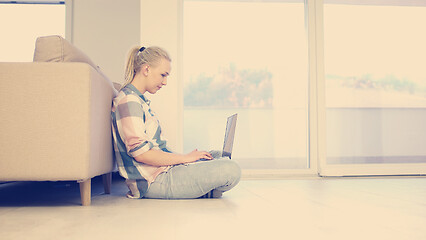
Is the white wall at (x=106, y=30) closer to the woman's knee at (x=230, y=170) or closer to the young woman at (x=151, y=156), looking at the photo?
the young woman at (x=151, y=156)

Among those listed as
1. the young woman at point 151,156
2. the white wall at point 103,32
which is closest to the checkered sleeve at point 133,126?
the young woman at point 151,156

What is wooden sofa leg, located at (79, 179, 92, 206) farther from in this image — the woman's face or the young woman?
the woman's face

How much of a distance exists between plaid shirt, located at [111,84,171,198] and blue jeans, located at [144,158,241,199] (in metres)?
0.04

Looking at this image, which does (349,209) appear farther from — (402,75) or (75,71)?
(402,75)

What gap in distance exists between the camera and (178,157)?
1536 millimetres

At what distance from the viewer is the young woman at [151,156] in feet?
4.94

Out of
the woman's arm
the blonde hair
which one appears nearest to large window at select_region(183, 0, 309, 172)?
the blonde hair

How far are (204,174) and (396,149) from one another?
210 centimetres

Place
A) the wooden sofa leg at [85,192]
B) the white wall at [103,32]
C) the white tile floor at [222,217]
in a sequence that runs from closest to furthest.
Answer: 1. the white tile floor at [222,217]
2. the wooden sofa leg at [85,192]
3. the white wall at [103,32]

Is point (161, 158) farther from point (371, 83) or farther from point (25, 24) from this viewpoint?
point (25, 24)

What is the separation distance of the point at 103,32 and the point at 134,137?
2292 millimetres

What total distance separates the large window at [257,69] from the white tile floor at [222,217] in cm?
111

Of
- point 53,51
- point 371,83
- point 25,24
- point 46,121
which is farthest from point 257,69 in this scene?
point 25,24

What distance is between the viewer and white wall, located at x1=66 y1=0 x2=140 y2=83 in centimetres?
342
